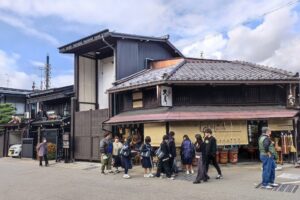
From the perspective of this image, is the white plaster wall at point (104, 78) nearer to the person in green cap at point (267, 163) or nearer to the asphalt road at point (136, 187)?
the asphalt road at point (136, 187)

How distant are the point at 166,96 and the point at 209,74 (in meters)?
2.68

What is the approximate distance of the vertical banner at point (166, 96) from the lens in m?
16.8

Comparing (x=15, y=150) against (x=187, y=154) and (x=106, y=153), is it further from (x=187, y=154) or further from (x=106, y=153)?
(x=187, y=154)

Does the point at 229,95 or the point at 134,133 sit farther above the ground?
the point at 229,95

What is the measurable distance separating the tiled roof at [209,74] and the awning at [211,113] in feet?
4.85

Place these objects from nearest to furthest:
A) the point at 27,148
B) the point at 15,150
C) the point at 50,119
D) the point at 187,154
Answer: the point at 187,154, the point at 50,119, the point at 27,148, the point at 15,150

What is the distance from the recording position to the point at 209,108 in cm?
1722

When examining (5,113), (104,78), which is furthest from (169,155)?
(5,113)

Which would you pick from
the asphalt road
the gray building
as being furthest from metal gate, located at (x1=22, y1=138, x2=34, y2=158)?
the gray building

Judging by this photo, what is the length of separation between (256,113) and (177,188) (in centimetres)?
738

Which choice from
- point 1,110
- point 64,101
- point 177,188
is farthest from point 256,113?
point 1,110

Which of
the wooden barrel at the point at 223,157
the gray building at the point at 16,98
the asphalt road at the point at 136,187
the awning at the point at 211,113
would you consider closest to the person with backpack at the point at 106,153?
the asphalt road at the point at 136,187

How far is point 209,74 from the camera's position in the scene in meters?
17.7

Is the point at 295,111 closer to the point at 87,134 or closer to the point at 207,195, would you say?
the point at 207,195
